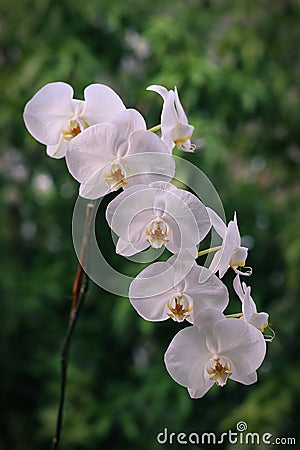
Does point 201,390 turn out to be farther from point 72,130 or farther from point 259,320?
point 72,130

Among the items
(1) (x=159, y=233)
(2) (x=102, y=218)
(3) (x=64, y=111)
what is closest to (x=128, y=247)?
(1) (x=159, y=233)

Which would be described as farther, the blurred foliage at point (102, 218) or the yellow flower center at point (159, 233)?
the blurred foliage at point (102, 218)

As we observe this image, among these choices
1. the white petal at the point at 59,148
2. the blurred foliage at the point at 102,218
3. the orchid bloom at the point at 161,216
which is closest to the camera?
the orchid bloom at the point at 161,216

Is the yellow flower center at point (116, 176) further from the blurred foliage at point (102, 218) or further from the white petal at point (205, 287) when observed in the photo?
the blurred foliage at point (102, 218)

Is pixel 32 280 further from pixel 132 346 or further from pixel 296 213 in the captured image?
pixel 296 213

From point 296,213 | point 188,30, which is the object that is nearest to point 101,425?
point 296,213

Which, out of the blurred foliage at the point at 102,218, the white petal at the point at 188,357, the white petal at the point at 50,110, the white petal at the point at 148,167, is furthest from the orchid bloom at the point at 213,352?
the blurred foliage at the point at 102,218

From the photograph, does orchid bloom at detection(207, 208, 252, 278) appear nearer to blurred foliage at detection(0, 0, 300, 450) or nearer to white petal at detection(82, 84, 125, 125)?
white petal at detection(82, 84, 125, 125)
